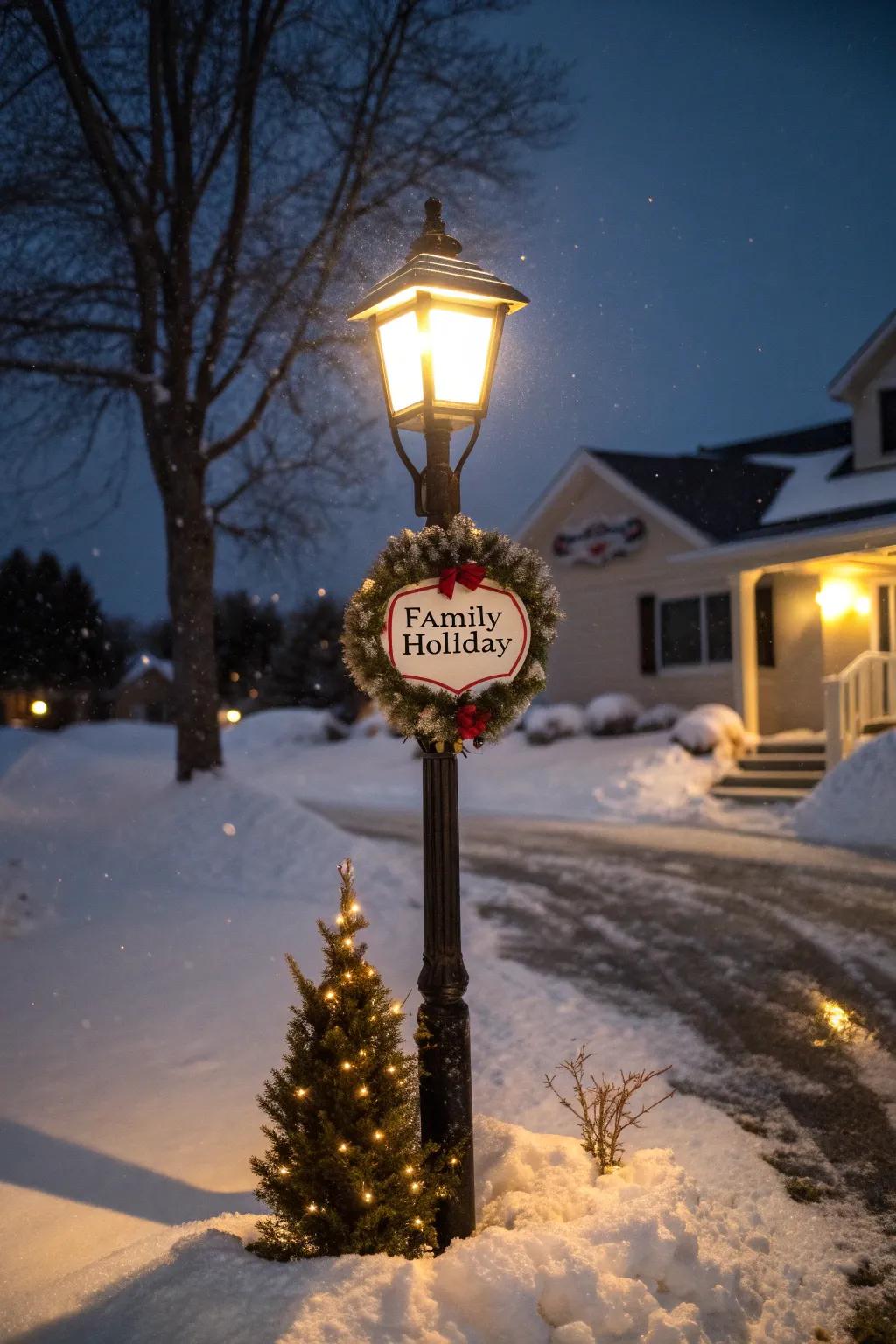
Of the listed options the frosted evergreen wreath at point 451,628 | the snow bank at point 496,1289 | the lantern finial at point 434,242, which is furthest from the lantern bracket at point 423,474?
the snow bank at point 496,1289

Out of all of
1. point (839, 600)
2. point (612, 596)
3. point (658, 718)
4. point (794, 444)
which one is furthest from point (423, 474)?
point (794, 444)

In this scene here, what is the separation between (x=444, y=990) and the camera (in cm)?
379

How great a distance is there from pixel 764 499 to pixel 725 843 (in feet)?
38.4

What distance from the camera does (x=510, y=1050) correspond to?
632 cm

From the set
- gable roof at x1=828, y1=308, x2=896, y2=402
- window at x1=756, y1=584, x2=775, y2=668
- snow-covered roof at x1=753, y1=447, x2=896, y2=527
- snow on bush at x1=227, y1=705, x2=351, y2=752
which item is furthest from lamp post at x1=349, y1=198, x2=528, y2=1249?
snow on bush at x1=227, y1=705, x2=351, y2=752

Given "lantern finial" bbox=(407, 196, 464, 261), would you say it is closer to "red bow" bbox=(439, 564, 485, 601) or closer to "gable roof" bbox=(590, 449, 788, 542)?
"red bow" bbox=(439, 564, 485, 601)

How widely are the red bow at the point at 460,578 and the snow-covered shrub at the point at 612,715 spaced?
18.3 metres

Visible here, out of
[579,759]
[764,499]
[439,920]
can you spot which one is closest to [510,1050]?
[439,920]

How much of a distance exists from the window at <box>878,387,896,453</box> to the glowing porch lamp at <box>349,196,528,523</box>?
643 inches

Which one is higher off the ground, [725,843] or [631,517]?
[631,517]

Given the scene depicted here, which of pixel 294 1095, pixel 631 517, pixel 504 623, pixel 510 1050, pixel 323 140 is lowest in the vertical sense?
pixel 510 1050

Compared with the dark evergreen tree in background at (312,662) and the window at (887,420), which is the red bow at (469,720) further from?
the dark evergreen tree in background at (312,662)

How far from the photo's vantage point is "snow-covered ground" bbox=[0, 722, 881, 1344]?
3.16 meters

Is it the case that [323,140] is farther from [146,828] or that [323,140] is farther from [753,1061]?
[753,1061]
